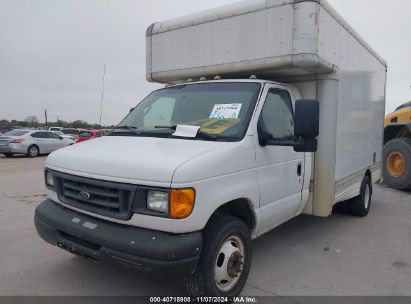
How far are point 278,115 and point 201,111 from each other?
35.2 inches

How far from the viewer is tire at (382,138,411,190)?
934 cm

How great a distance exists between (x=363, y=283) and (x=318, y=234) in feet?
5.59

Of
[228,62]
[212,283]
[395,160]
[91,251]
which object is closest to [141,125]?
[228,62]

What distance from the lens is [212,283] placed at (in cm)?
312

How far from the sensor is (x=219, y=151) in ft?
10.5

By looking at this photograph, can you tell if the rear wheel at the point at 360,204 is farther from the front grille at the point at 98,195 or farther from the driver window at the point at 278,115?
the front grille at the point at 98,195

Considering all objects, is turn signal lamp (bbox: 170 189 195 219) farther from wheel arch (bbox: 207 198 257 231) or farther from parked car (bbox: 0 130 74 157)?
parked car (bbox: 0 130 74 157)

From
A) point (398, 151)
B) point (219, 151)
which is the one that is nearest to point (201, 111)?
point (219, 151)

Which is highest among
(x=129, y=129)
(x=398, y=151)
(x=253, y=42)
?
(x=253, y=42)

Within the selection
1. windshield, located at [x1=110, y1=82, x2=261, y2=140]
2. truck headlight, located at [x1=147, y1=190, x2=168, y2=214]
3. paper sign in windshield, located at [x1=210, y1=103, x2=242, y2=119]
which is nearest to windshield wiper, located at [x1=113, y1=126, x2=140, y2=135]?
windshield, located at [x1=110, y1=82, x2=261, y2=140]

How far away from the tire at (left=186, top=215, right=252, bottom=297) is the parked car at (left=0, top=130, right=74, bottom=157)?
18.1m

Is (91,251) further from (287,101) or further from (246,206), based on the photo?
(287,101)

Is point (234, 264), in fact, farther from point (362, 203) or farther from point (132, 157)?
point (362, 203)

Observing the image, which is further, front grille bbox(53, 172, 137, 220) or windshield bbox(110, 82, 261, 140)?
windshield bbox(110, 82, 261, 140)
